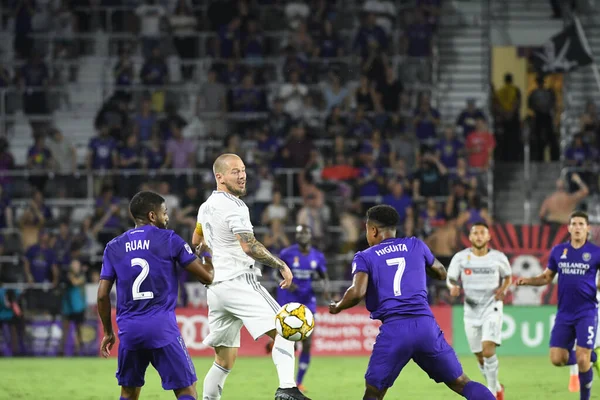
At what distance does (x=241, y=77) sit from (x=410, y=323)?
57.9 feet

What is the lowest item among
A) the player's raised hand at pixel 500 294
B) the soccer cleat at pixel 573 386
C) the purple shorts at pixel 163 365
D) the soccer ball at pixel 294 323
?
the soccer cleat at pixel 573 386

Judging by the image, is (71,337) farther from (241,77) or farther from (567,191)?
(567,191)

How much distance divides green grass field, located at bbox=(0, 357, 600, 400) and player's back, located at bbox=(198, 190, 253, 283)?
4.66m

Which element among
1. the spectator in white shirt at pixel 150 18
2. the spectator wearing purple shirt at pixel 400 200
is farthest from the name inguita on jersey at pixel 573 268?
the spectator in white shirt at pixel 150 18

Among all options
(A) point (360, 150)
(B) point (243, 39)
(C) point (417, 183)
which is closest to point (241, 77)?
(B) point (243, 39)

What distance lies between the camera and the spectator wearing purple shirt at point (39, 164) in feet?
82.2

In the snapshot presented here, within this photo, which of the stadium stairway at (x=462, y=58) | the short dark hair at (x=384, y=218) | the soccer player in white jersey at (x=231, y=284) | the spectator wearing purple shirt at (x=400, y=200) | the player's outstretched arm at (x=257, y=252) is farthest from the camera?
the stadium stairway at (x=462, y=58)

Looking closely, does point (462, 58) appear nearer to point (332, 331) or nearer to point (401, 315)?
point (332, 331)

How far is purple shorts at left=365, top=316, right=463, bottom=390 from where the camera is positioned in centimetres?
917

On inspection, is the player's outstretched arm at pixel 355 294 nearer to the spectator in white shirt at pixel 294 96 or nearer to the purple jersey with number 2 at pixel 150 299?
the purple jersey with number 2 at pixel 150 299

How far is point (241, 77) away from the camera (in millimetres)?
26312

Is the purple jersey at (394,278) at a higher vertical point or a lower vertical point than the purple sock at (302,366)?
higher

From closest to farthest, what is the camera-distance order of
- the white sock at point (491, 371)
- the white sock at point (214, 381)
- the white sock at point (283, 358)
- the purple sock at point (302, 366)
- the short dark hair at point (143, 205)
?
the short dark hair at point (143, 205) → the white sock at point (283, 358) → the white sock at point (214, 381) → the white sock at point (491, 371) → the purple sock at point (302, 366)

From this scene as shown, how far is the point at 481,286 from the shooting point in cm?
1437
